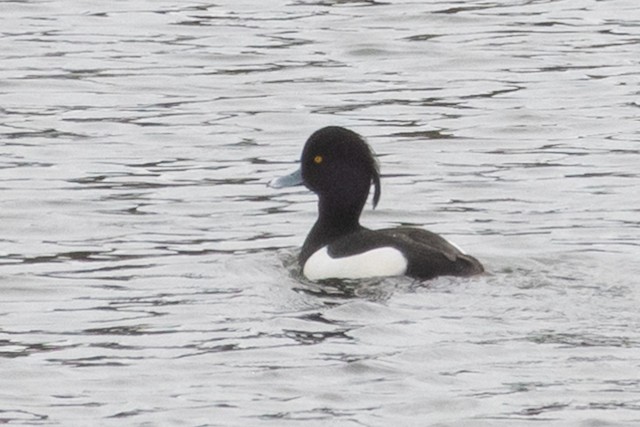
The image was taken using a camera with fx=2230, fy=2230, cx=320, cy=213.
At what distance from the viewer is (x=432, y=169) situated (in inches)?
596

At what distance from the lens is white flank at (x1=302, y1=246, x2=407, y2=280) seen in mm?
11633

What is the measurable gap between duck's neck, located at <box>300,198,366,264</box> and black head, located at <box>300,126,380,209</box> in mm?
15

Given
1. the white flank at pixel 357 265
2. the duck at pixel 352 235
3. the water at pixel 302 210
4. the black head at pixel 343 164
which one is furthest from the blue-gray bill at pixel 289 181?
the white flank at pixel 357 265

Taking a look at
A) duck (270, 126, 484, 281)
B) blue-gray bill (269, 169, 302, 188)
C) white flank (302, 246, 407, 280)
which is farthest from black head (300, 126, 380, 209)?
white flank (302, 246, 407, 280)

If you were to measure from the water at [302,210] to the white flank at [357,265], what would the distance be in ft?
0.32

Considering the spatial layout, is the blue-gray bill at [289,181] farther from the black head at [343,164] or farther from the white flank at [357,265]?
the white flank at [357,265]

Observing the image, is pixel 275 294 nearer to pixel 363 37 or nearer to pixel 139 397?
pixel 139 397

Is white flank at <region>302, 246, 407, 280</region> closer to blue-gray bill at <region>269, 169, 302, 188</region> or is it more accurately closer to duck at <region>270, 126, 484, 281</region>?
duck at <region>270, 126, 484, 281</region>

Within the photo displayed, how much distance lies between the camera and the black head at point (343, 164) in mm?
12391

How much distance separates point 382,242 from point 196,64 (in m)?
7.22

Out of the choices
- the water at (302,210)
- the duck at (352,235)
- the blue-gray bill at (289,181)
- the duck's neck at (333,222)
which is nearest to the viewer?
the water at (302,210)

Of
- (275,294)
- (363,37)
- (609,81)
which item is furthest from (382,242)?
(363,37)

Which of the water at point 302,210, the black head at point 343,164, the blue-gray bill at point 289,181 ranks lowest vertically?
the water at point 302,210

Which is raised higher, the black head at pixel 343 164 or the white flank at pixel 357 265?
the black head at pixel 343 164
